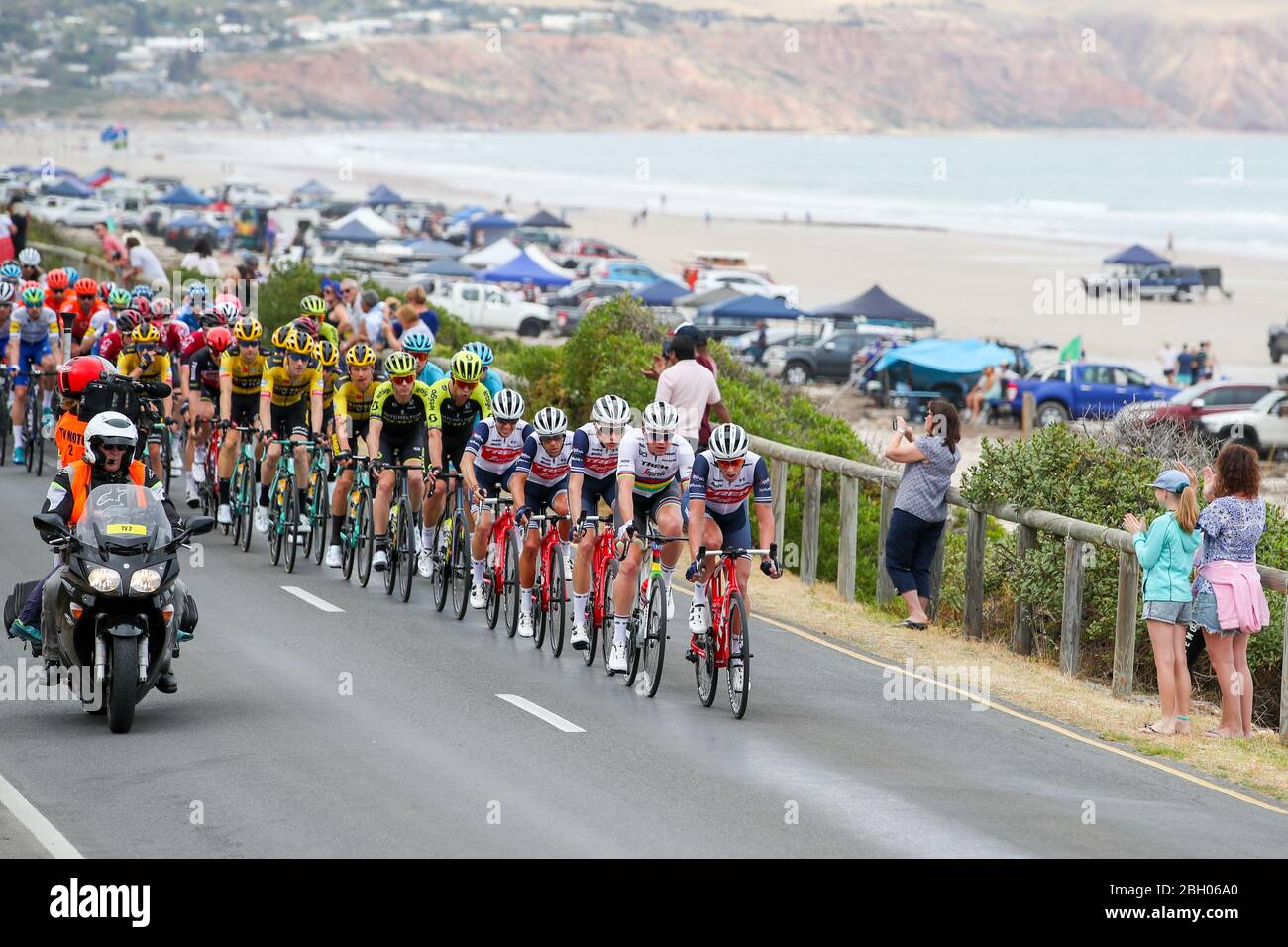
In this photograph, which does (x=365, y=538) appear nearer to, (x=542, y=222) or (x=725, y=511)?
(x=725, y=511)

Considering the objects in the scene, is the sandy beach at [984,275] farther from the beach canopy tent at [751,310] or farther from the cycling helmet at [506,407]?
the cycling helmet at [506,407]

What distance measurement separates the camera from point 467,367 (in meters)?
14.6

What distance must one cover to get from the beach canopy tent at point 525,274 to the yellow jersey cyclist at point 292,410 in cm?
4776

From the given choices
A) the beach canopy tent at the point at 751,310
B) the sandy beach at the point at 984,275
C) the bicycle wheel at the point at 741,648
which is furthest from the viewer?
the sandy beach at the point at 984,275

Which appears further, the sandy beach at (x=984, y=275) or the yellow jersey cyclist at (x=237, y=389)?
the sandy beach at (x=984, y=275)

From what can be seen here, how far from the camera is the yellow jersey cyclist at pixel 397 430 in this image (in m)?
15.1

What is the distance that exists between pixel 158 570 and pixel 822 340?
136ft

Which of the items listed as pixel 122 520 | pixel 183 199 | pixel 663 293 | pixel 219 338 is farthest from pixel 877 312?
pixel 183 199

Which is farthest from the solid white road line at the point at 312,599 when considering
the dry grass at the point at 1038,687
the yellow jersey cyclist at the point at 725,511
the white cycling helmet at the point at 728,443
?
the white cycling helmet at the point at 728,443

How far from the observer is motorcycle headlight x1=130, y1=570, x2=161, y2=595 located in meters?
10.4

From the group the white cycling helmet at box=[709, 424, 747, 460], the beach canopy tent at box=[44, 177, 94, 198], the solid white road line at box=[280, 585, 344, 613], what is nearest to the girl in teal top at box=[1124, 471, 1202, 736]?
the white cycling helmet at box=[709, 424, 747, 460]

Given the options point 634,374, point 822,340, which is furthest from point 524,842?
point 822,340

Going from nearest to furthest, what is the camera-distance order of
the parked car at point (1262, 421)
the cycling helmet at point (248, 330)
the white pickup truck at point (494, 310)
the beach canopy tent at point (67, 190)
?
the cycling helmet at point (248, 330) → the parked car at point (1262, 421) → the white pickup truck at point (494, 310) → the beach canopy tent at point (67, 190)
